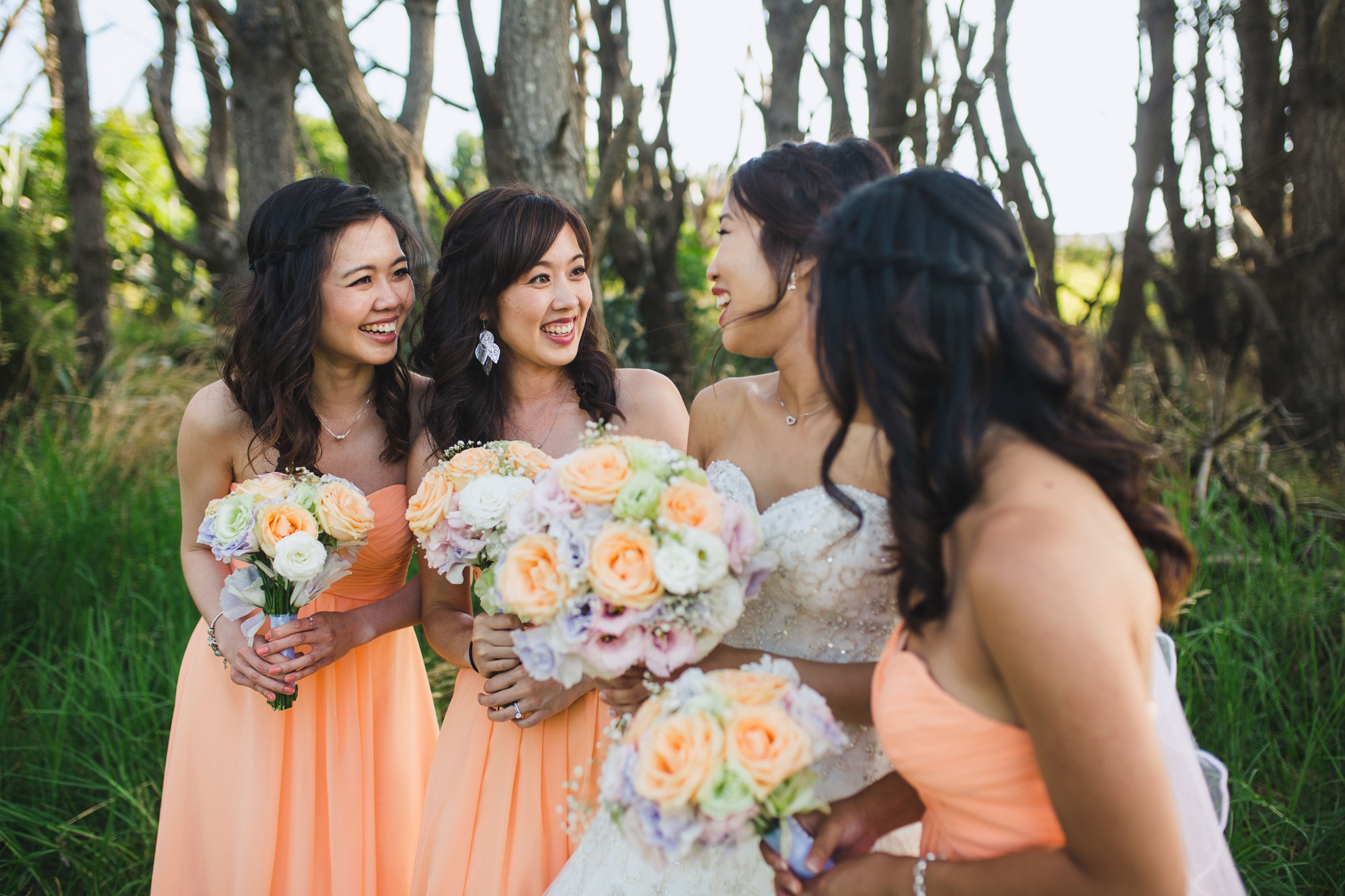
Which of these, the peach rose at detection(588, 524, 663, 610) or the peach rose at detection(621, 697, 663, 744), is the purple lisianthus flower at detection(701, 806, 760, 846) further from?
the peach rose at detection(588, 524, 663, 610)

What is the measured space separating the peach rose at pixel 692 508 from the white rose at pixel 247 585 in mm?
1417

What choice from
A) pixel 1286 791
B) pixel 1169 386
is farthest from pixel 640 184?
pixel 1286 791

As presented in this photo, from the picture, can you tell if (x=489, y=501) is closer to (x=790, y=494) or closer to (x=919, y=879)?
(x=790, y=494)

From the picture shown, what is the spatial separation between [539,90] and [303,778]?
10.1 feet

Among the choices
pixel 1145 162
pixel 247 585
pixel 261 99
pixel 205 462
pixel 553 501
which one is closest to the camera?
pixel 553 501

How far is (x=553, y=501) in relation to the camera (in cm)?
172

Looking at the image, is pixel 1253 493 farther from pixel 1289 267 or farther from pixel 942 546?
pixel 942 546

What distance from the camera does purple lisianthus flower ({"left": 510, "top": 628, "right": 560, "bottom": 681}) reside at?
5.44 ft

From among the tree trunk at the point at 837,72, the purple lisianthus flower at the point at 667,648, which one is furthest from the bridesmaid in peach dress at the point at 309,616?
the tree trunk at the point at 837,72

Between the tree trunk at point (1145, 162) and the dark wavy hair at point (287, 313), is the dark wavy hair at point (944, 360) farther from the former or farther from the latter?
the tree trunk at point (1145, 162)

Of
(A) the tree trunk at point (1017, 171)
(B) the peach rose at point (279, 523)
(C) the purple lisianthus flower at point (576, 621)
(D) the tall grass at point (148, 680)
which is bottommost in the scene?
(D) the tall grass at point (148, 680)

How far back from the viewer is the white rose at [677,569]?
1.54 metres

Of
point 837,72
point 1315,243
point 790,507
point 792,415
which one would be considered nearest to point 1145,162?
point 1315,243

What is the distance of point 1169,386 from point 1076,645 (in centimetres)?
724
